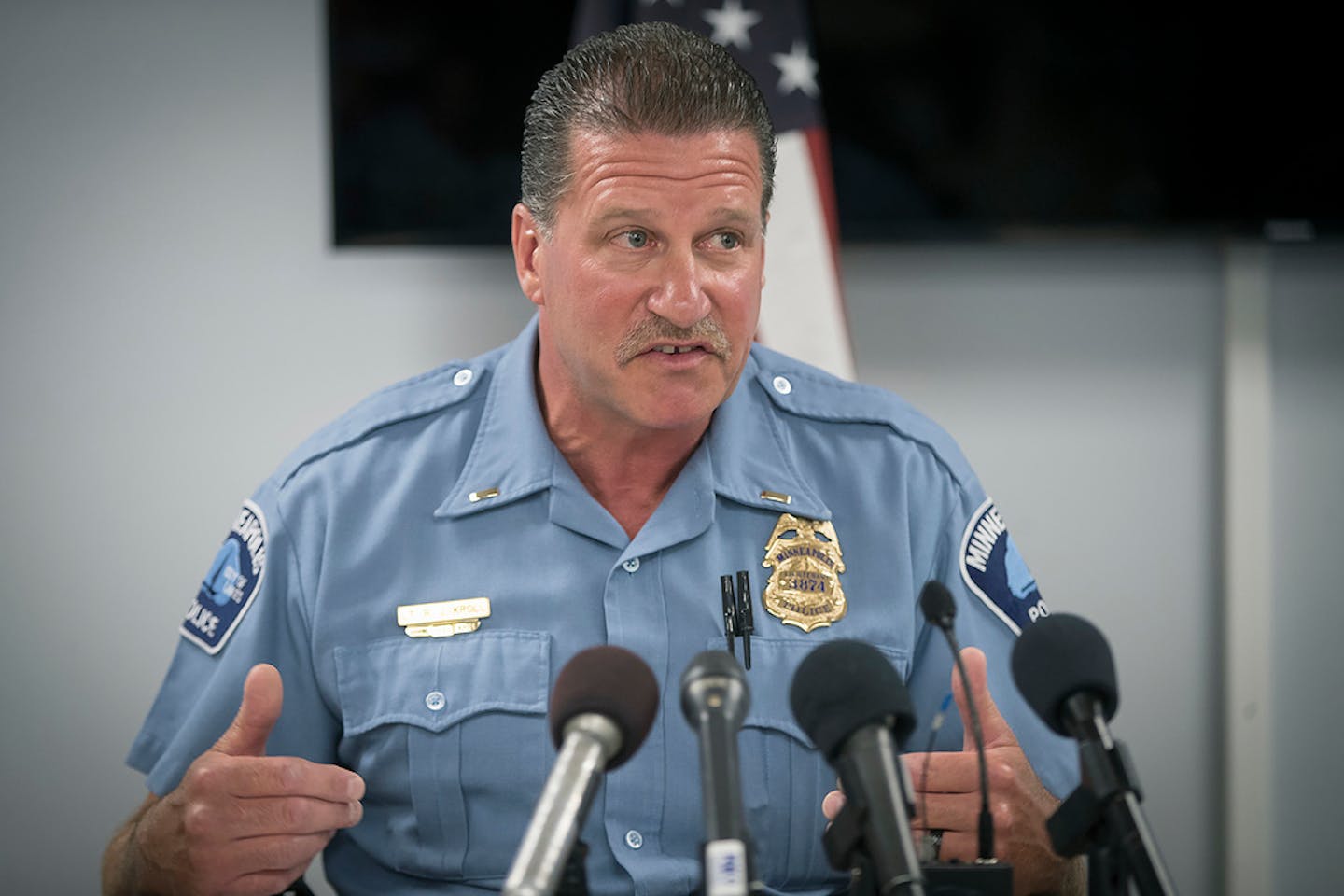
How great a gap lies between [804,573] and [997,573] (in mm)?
266

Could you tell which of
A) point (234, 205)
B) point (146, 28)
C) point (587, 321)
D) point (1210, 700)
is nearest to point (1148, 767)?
point (1210, 700)

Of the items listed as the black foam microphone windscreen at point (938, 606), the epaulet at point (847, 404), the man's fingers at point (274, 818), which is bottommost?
the man's fingers at point (274, 818)

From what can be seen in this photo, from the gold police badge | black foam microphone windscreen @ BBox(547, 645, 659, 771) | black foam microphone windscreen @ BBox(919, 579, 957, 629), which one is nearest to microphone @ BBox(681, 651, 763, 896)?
black foam microphone windscreen @ BBox(547, 645, 659, 771)

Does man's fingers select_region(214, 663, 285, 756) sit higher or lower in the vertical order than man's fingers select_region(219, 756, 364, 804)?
higher

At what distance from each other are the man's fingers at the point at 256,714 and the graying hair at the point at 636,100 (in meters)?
0.66

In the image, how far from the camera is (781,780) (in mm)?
1622

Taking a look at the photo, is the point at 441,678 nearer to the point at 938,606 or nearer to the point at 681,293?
the point at 681,293

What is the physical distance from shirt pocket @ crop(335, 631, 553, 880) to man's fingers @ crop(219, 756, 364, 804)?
213 mm

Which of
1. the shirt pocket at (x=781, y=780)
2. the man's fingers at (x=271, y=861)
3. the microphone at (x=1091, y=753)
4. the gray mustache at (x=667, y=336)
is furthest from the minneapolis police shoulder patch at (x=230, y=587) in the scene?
the microphone at (x=1091, y=753)

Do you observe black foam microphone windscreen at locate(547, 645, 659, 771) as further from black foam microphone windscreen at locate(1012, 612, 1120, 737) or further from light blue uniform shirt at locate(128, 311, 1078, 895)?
light blue uniform shirt at locate(128, 311, 1078, 895)

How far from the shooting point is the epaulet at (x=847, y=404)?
186 cm

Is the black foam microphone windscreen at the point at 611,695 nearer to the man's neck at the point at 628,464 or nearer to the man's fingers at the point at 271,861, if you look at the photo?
the man's fingers at the point at 271,861

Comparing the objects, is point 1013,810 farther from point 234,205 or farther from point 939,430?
point 234,205

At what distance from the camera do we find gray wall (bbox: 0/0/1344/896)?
2820 millimetres
